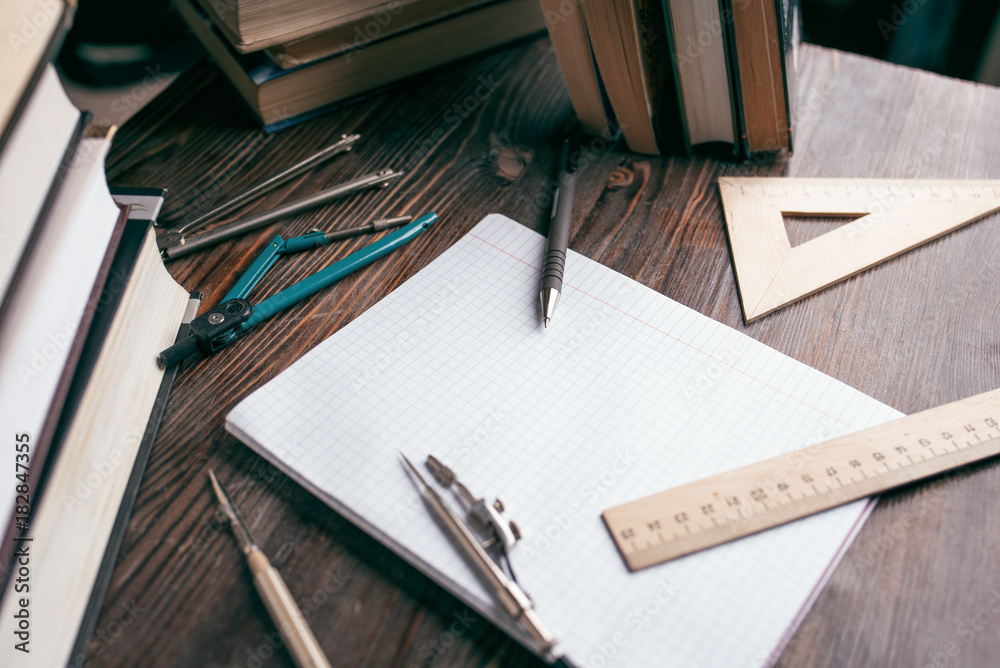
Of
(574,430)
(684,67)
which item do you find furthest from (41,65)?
(684,67)

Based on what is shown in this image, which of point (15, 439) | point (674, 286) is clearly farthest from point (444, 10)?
point (15, 439)

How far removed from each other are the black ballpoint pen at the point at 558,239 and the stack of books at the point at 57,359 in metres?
0.46

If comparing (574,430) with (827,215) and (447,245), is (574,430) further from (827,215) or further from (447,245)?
(827,215)

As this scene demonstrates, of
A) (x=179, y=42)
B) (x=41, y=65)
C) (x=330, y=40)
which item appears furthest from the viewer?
(x=179, y=42)

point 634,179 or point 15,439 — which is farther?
point 634,179

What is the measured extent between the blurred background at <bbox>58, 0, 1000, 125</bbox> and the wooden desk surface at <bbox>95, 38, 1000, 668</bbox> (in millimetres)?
643

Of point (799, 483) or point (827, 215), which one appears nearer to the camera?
point (799, 483)

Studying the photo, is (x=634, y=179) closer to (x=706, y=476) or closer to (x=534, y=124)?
(x=534, y=124)

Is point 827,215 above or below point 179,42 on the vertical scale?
below

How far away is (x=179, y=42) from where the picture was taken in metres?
1.73

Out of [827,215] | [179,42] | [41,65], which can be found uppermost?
[41,65]

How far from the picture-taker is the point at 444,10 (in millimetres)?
1113

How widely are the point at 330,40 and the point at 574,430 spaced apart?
74 centimetres

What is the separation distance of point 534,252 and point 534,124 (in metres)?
0.30
